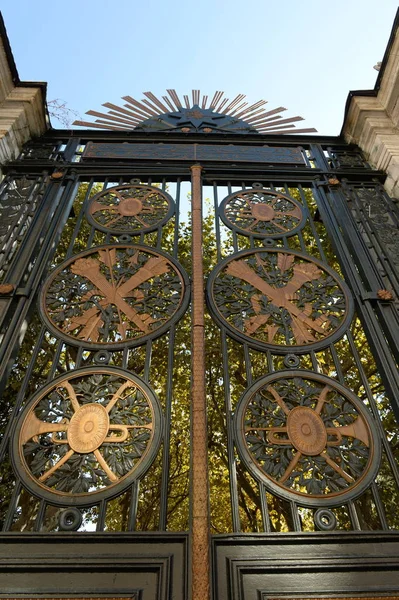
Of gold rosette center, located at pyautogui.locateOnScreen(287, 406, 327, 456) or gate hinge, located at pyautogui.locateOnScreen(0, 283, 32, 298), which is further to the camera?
gate hinge, located at pyautogui.locateOnScreen(0, 283, 32, 298)

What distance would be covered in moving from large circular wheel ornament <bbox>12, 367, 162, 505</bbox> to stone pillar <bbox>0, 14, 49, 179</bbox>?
2.93m

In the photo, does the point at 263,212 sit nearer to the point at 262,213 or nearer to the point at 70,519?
the point at 262,213

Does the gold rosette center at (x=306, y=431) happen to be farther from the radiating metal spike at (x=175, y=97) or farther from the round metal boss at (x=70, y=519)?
the radiating metal spike at (x=175, y=97)

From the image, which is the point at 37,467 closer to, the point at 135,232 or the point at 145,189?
the point at 135,232

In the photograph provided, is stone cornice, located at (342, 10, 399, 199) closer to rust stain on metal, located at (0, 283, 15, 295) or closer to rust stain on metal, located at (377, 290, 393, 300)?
rust stain on metal, located at (377, 290, 393, 300)

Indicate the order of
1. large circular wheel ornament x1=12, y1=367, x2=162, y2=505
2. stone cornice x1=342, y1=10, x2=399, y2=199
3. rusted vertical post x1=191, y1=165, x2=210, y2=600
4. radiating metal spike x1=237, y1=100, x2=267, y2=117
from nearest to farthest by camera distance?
rusted vertical post x1=191, y1=165, x2=210, y2=600
large circular wheel ornament x1=12, y1=367, x2=162, y2=505
stone cornice x1=342, y1=10, x2=399, y2=199
radiating metal spike x1=237, y1=100, x2=267, y2=117

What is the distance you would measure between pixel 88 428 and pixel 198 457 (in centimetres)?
70

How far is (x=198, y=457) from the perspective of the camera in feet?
8.66

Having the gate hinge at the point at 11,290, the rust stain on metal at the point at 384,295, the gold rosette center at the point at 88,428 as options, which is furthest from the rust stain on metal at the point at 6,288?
the rust stain on metal at the point at 384,295

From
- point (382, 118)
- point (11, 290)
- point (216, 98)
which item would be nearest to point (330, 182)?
point (382, 118)

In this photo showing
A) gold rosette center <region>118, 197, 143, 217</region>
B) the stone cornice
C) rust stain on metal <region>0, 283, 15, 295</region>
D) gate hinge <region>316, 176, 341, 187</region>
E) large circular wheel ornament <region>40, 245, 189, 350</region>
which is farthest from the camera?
gate hinge <region>316, 176, 341, 187</region>

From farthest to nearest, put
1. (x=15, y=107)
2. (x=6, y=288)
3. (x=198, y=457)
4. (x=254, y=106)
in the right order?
1. (x=254, y=106)
2. (x=15, y=107)
3. (x=6, y=288)
4. (x=198, y=457)

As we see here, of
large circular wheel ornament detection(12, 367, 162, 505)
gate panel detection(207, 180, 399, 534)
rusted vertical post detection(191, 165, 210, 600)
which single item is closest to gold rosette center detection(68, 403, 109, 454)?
large circular wheel ornament detection(12, 367, 162, 505)

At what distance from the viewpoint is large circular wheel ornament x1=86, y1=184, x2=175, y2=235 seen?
4.47m
